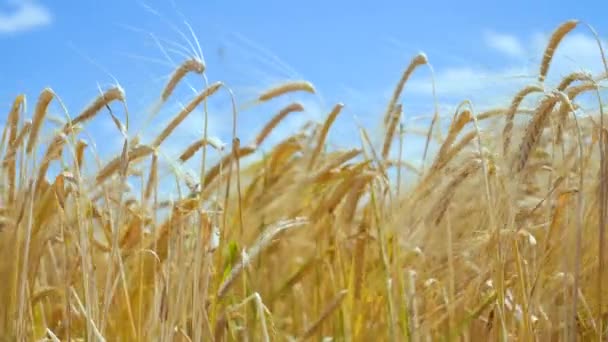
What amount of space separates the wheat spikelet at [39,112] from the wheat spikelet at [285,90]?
1.62 ft

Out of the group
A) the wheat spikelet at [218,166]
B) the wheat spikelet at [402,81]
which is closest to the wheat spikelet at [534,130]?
the wheat spikelet at [402,81]

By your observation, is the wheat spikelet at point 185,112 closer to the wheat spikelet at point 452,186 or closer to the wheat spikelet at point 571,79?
the wheat spikelet at point 452,186

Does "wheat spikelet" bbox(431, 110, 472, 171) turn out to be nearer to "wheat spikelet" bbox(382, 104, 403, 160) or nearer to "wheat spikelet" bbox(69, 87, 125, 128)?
"wheat spikelet" bbox(382, 104, 403, 160)

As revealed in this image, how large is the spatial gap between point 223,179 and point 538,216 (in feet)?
2.27

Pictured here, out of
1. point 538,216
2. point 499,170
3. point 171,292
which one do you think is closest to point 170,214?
point 171,292

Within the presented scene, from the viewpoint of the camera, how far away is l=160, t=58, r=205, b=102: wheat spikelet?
1875 millimetres

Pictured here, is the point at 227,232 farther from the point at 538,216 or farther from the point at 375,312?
the point at 538,216

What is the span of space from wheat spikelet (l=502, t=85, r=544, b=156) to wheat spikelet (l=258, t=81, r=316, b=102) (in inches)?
20.8

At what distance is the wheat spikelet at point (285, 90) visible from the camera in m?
2.15

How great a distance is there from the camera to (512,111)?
70.1 inches

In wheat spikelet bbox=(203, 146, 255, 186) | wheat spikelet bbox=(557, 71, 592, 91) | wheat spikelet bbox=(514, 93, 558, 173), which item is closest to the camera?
wheat spikelet bbox=(514, 93, 558, 173)

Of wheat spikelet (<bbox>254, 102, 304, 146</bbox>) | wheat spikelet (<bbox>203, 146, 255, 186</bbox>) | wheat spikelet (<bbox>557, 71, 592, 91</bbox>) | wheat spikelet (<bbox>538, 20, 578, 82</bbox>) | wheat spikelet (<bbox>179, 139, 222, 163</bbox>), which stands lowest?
wheat spikelet (<bbox>203, 146, 255, 186</bbox>)

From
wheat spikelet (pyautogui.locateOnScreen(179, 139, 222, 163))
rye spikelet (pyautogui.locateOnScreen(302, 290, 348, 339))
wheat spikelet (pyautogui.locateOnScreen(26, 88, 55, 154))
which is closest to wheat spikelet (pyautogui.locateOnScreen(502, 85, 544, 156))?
rye spikelet (pyautogui.locateOnScreen(302, 290, 348, 339))

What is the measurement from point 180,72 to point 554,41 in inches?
31.5
